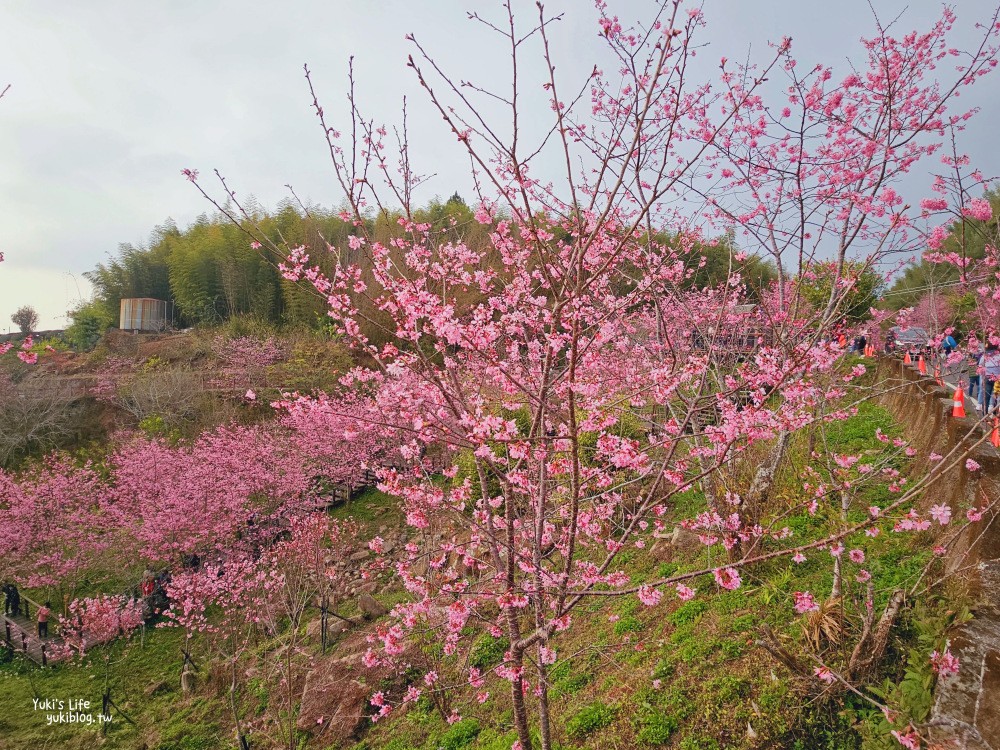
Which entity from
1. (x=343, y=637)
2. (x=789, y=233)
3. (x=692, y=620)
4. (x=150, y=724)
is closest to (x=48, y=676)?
(x=150, y=724)

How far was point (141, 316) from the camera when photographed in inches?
1094

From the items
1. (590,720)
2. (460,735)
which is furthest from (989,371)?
(460,735)

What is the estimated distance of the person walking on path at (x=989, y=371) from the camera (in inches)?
277

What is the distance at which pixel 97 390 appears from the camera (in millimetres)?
19906

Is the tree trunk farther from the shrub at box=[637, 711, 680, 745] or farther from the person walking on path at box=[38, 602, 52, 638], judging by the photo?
the person walking on path at box=[38, 602, 52, 638]

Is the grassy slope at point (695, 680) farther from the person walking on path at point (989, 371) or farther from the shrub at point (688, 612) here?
the person walking on path at point (989, 371)

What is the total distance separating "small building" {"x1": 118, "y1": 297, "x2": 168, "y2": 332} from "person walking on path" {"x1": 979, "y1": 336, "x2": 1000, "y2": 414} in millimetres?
32730

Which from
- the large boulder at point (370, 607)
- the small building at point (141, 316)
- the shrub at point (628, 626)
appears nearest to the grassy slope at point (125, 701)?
the large boulder at point (370, 607)

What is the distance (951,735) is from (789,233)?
3.98 metres

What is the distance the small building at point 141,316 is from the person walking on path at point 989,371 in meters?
32.7

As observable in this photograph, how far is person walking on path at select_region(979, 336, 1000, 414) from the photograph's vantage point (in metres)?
7.05

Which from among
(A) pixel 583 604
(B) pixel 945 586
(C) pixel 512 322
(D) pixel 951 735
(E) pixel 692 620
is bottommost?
(A) pixel 583 604

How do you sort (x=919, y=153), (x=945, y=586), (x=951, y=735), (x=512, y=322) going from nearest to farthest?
(x=951, y=735) → (x=945, y=586) → (x=512, y=322) → (x=919, y=153)

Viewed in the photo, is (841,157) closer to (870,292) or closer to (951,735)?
(951,735)
